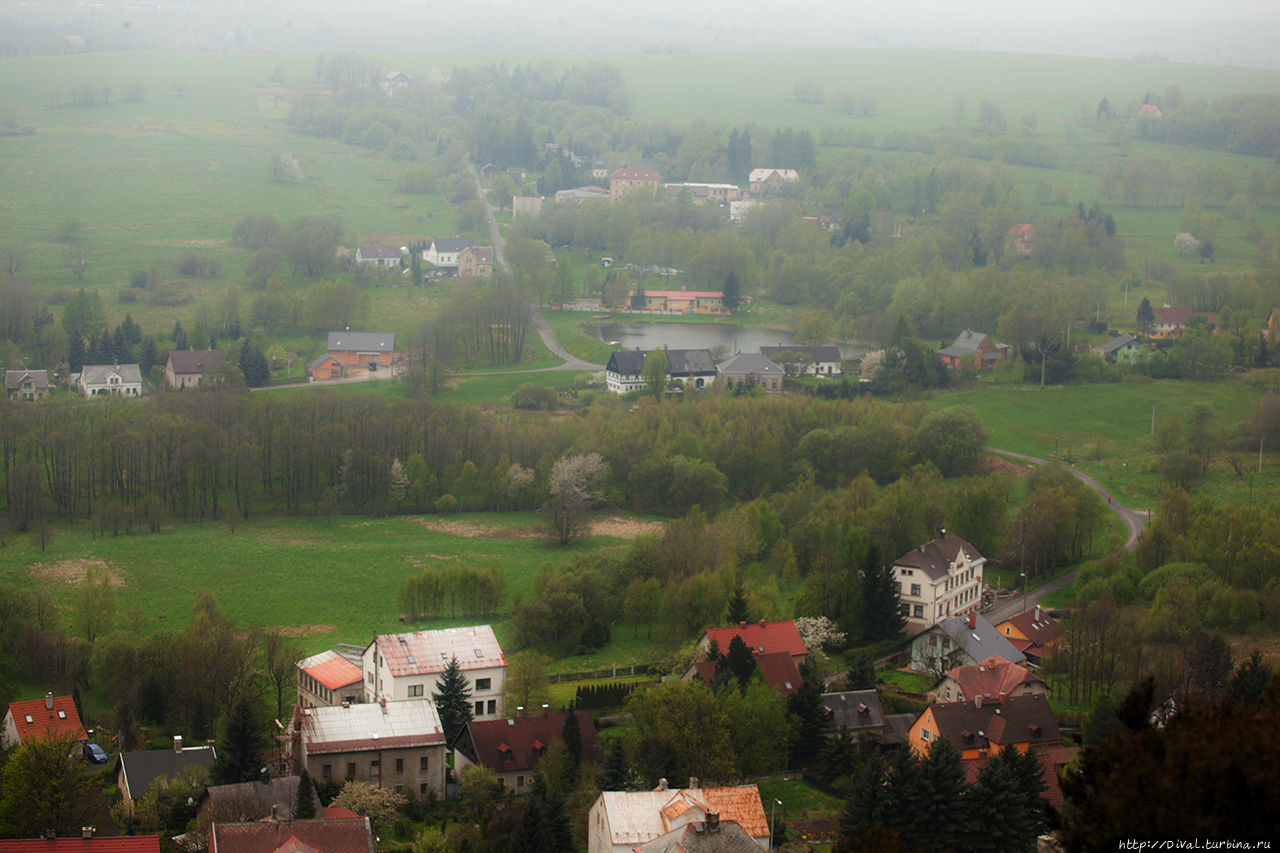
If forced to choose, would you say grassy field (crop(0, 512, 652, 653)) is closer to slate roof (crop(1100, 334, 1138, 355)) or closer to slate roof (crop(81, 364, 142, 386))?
slate roof (crop(81, 364, 142, 386))

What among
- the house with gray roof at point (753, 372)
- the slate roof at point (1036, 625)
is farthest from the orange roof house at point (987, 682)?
the house with gray roof at point (753, 372)

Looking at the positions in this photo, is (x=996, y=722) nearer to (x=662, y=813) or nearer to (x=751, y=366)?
(x=662, y=813)

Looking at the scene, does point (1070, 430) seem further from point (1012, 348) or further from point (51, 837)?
point (51, 837)

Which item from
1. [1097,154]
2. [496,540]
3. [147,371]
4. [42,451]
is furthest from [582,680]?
[1097,154]

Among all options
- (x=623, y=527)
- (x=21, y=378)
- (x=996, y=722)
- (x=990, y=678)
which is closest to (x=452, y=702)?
(x=996, y=722)

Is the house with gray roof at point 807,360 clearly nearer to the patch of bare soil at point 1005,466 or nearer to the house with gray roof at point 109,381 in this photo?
the patch of bare soil at point 1005,466

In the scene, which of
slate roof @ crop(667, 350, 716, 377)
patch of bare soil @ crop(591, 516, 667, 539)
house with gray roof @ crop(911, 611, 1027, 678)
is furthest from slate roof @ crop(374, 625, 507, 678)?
slate roof @ crop(667, 350, 716, 377)
